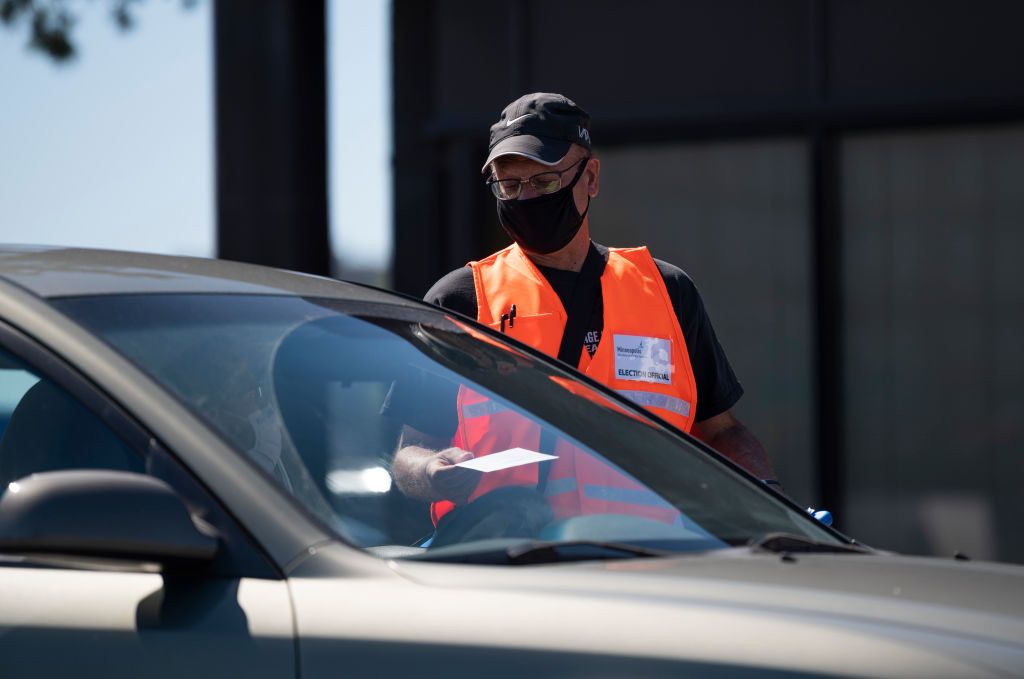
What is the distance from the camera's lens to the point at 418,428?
2752 mm

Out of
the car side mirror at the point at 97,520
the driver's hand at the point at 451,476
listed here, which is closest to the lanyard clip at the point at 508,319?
the driver's hand at the point at 451,476

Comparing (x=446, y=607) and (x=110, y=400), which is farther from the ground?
(x=110, y=400)

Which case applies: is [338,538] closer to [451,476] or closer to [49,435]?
[451,476]

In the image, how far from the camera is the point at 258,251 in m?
8.73

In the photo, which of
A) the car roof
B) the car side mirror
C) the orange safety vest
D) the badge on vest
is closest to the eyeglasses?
the orange safety vest

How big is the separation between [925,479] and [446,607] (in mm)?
6213

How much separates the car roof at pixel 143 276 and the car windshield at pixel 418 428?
0.05 metres

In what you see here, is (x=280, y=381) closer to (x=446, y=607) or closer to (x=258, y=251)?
(x=446, y=607)

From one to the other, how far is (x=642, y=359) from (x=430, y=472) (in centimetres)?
111

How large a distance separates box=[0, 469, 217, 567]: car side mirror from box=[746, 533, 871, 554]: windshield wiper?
0.90 meters

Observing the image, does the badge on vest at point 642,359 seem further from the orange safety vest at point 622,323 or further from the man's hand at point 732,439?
the man's hand at point 732,439

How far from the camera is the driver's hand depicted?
266cm

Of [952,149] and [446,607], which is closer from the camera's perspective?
[446,607]

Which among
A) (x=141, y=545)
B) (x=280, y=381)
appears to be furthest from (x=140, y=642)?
(x=280, y=381)
